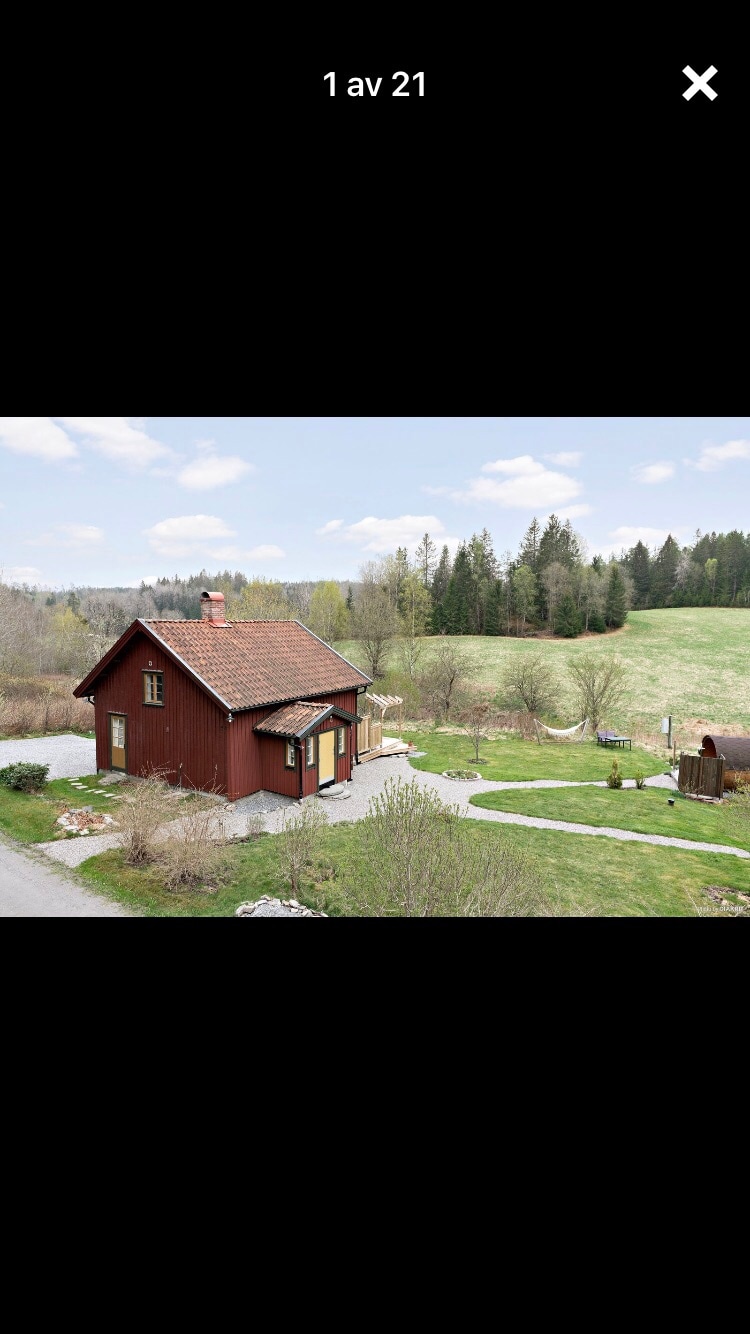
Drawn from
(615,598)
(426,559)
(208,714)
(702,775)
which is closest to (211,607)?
(208,714)

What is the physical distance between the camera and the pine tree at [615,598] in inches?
468

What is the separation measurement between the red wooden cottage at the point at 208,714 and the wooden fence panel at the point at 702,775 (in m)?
4.17

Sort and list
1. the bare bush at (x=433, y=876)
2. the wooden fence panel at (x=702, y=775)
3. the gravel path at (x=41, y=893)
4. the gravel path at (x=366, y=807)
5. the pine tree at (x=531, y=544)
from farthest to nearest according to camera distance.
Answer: the pine tree at (x=531, y=544) < the wooden fence panel at (x=702, y=775) < the gravel path at (x=366, y=807) < the gravel path at (x=41, y=893) < the bare bush at (x=433, y=876)

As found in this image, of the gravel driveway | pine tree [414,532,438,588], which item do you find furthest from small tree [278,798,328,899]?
→ pine tree [414,532,438,588]

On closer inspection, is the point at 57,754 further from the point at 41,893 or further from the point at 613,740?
the point at 613,740

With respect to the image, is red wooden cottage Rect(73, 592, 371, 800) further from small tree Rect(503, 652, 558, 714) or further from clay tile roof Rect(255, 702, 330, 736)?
small tree Rect(503, 652, 558, 714)

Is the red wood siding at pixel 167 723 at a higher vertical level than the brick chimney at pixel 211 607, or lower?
lower

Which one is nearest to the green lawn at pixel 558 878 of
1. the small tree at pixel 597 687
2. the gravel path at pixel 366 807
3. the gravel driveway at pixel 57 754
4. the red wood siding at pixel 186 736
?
the gravel path at pixel 366 807

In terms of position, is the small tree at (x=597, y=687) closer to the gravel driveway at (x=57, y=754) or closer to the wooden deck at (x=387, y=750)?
the wooden deck at (x=387, y=750)

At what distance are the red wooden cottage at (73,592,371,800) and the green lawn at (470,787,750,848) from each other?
6.43 feet

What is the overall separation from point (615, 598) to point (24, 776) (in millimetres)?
11373
